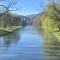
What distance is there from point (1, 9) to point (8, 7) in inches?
144

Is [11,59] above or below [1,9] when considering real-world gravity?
below

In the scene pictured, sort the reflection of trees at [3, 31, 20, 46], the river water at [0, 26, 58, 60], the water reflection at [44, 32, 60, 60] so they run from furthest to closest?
the reflection of trees at [3, 31, 20, 46] < the water reflection at [44, 32, 60, 60] < the river water at [0, 26, 58, 60]

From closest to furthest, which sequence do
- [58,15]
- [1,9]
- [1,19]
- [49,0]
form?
[58,15]
[1,9]
[49,0]
[1,19]

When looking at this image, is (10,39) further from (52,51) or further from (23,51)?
(52,51)

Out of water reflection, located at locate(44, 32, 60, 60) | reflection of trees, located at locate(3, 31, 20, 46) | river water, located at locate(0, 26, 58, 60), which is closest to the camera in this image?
river water, located at locate(0, 26, 58, 60)

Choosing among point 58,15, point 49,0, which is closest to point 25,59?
point 58,15

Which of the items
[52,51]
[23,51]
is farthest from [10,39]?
[52,51]

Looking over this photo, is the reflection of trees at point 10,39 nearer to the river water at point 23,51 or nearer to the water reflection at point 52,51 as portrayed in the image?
the river water at point 23,51

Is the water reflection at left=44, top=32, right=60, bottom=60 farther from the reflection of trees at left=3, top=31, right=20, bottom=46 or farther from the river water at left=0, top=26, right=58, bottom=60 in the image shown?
the reflection of trees at left=3, top=31, right=20, bottom=46

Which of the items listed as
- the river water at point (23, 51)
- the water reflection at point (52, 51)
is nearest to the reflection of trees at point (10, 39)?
the river water at point (23, 51)

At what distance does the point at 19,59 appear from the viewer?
42.9 feet

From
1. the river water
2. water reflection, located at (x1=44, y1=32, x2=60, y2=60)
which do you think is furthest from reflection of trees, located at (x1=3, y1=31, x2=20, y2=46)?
water reflection, located at (x1=44, y1=32, x2=60, y2=60)

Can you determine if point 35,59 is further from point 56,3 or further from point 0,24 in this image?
point 0,24

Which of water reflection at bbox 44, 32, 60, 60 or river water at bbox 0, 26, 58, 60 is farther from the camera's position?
water reflection at bbox 44, 32, 60, 60
